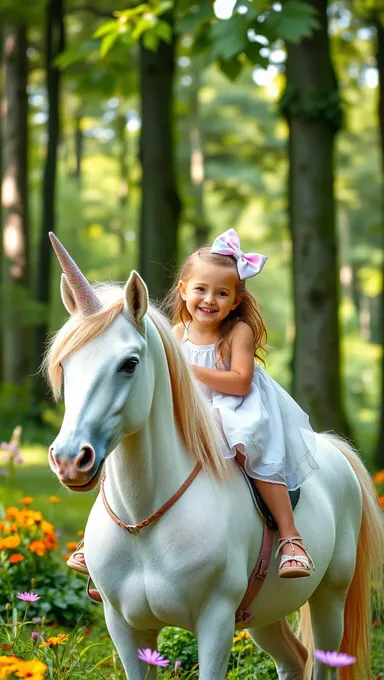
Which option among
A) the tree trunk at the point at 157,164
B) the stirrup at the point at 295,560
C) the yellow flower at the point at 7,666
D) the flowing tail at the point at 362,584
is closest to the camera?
the yellow flower at the point at 7,666

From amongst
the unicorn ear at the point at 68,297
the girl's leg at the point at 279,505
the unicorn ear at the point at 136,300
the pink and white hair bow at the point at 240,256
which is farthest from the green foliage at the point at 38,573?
the unicorn ear at the point at 136,300

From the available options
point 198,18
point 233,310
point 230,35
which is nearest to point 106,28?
point 198,18

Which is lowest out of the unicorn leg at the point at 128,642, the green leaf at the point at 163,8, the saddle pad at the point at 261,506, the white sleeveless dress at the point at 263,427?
the unicorn leg at the point at 128,642

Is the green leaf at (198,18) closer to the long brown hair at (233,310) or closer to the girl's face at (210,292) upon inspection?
the long brown hair at (233,310)

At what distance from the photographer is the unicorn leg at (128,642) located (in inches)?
143

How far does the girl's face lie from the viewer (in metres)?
3.86

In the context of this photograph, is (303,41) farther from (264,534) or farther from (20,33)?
(20,33)

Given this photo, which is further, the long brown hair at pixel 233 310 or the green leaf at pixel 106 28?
the green leaf at pixel 106 28

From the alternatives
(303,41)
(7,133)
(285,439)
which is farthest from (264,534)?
(7,133)

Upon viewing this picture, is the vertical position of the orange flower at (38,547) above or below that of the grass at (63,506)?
above

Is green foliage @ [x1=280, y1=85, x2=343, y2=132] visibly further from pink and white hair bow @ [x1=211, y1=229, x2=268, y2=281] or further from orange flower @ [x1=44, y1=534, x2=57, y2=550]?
pink and white hair bow @ [x1=211, y1=229, x2=268, y2=281]

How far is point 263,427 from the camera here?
3830 millimetres

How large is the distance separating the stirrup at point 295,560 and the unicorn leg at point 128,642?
0.55m

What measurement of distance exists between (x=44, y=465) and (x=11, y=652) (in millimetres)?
8400
